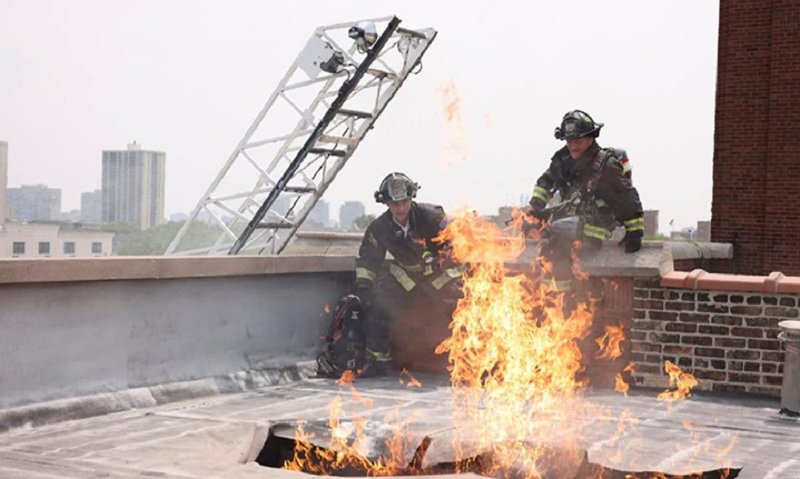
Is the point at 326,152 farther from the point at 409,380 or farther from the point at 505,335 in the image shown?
the point at 505,335

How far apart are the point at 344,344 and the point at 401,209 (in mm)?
1490

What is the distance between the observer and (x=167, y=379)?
8203mm

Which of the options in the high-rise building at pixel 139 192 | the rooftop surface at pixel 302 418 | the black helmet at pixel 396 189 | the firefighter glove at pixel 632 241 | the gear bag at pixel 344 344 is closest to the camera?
the rooftop surface at pixel 302 418

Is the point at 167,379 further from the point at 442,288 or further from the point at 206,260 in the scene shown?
the point at 442,288

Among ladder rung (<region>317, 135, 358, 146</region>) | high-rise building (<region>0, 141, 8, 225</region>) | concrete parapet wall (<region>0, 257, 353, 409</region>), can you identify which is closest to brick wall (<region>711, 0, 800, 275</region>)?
ladder rung (<region>317, 135, 358, 146</region>)

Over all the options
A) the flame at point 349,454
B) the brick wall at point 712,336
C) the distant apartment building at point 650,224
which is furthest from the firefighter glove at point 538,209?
the distant apartment building at point 650,224

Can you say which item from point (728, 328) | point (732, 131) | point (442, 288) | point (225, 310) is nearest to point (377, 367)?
point (442, 288)

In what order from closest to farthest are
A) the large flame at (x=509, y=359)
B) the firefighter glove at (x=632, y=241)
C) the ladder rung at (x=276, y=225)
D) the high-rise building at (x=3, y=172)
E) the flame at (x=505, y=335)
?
the large flame at (x=509, y=359) < the flame at (x=505, y=335) < the firefighter glove at (x=632, y=241) < the ladder rung at (x=276, y=225) < the high-rise building at (x=3, y=172)

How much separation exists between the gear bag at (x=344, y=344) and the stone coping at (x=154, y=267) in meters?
0.58

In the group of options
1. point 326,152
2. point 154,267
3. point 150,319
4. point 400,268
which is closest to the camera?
point 154,267

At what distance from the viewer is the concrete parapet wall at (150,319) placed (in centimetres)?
691

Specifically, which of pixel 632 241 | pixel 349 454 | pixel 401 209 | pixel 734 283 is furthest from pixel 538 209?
pixel 349 454

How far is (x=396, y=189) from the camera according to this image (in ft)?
31.4

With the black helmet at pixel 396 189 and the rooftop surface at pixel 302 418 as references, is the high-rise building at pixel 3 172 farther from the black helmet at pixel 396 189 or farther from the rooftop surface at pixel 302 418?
the rooftop surface at pixel 302 418
